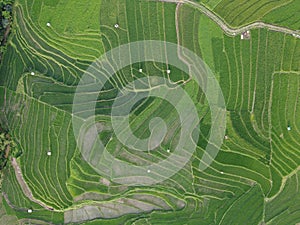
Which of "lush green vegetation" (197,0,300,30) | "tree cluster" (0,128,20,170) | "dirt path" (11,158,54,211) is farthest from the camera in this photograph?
"dirt path" (11,158,54,211)

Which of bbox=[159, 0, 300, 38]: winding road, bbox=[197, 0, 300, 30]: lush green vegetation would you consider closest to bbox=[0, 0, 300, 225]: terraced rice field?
bbox=[197, 0, 300, 30]: lush green vegetation

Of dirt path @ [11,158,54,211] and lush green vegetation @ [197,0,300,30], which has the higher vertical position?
lush green vegetation @ [197,0,300,30]

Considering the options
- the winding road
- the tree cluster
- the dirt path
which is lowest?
the dirt path

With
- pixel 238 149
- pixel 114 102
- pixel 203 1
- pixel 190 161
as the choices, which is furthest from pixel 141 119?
pixel 203 1

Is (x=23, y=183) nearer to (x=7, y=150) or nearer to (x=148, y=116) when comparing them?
(x=7, y=150)

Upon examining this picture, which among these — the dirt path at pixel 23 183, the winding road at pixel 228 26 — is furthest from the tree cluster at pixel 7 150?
the winding road at pixel 228 26

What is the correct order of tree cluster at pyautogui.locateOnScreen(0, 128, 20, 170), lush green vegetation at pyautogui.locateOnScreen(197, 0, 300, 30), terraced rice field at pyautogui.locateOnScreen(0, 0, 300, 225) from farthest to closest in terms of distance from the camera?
tree cluster at pyautogui.locateOnScreen(0, 128, 20, 170)
terraced rice field at pyautogui.locateOnScreen(0, 0, 300, 225)
lush green vegetation at pyautogui.locateOnScreen(197, 0, 300, 30)

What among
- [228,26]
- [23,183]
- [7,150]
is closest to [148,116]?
[228,26]

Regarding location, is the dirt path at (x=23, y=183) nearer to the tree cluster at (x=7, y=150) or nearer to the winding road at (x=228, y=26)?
the tree cluster at (x=7, y=150)

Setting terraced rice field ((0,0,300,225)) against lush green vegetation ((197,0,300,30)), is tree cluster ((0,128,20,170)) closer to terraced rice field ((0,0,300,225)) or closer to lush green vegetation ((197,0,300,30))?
terraced rice field ((0,0,300,225))

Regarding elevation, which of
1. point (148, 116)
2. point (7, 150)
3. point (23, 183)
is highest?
point (148, 116)
